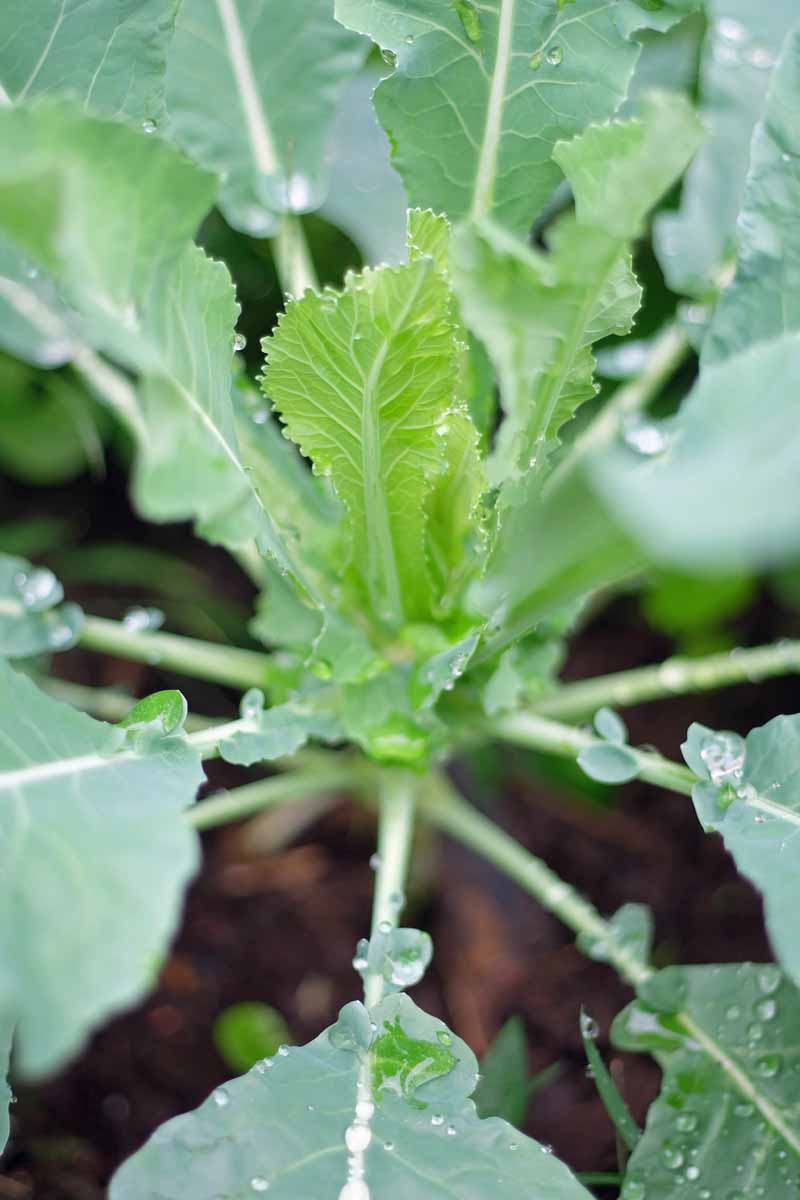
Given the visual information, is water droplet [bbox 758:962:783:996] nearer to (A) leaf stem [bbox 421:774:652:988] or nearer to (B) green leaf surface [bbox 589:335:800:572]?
(A) leaf stem [bbox 421:774:652:988]

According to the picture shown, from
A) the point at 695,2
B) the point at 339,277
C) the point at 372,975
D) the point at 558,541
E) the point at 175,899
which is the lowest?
the point at 372,975

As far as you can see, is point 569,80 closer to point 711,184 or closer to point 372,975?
point 711,184

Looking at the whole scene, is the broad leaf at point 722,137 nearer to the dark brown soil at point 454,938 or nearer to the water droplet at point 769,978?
the dark brown soil at point 454,938

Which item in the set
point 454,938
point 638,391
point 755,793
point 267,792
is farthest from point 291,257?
point 454,938

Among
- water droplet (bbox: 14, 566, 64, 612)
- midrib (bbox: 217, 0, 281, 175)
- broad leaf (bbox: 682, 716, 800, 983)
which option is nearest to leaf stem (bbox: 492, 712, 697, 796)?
broad leaf (bbox: 682, 716, 800, 983)

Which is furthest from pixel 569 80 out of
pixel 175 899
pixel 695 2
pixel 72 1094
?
pixel 72 1094
